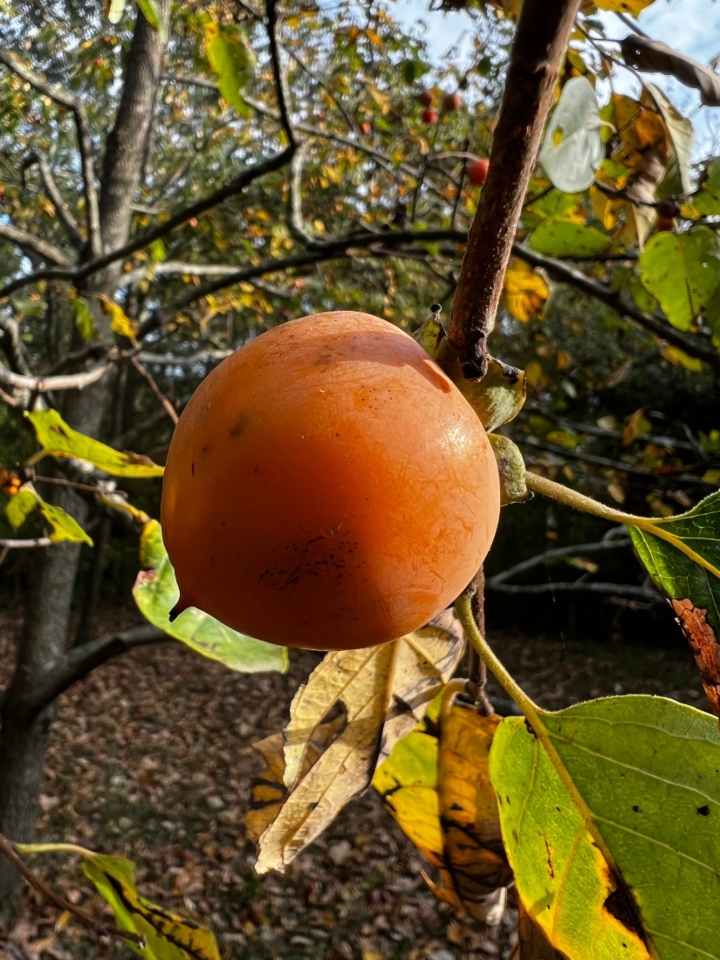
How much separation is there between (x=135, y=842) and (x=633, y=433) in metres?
4.26

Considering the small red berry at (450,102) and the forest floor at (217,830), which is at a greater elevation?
the small red berry at (450,102)

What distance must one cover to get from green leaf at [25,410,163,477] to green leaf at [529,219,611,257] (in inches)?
41.4

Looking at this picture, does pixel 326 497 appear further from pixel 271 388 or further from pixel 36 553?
pixel 36 553

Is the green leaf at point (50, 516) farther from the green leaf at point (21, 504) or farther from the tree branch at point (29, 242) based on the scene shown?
the tree branch at point (29, 242)

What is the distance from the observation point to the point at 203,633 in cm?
94

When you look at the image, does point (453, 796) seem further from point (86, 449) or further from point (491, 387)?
point (86, 449)

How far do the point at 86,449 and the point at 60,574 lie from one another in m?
2.58

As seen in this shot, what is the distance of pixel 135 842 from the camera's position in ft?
15.2

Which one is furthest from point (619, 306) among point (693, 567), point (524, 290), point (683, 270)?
point (693, 567)

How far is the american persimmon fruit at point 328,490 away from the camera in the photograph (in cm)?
46

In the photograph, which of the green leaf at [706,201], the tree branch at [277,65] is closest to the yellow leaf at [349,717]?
the green leaf at [706,201]

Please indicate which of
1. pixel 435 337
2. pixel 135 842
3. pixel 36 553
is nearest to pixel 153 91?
pixel 36 553

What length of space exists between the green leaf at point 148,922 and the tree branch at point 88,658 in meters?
1.27

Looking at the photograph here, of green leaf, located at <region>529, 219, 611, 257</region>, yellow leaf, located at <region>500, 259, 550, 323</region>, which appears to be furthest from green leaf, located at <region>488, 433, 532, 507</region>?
yellow leaf, located at <region>500, 259, 550, 323</region>
